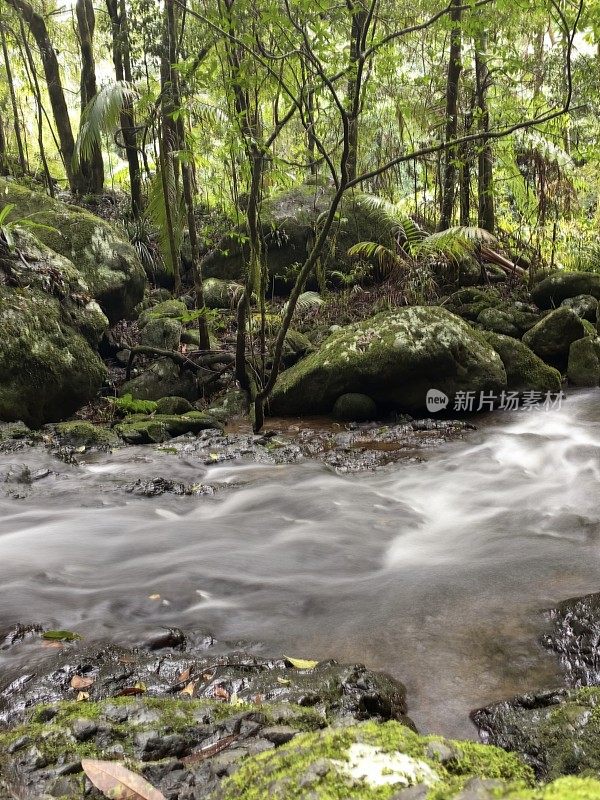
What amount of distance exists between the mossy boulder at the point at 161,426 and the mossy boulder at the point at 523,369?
165 inches

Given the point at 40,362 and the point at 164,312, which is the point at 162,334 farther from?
the point at 40,362

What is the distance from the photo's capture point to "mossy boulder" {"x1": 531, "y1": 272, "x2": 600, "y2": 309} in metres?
10.0

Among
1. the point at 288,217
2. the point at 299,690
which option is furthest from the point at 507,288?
the point at 299,690

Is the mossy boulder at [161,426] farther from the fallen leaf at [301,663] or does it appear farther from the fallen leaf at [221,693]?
the fallen leaf at [221,693]

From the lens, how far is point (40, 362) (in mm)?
6672

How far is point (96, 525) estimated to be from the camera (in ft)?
13.4

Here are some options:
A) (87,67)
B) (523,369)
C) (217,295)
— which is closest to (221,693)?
(523,369)

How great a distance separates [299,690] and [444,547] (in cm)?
209

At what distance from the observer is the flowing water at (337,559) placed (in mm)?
2508

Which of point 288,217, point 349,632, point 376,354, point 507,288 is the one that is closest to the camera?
point 349,632

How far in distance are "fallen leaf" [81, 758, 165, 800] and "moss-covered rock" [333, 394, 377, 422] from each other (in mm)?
5854

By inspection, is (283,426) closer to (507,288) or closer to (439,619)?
(439,619)

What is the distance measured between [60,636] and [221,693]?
945mm

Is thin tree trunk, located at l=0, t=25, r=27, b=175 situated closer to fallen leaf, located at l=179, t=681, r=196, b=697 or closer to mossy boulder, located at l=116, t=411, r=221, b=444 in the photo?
mossy boulder, located at l=116, t=411, r=221, b=444
